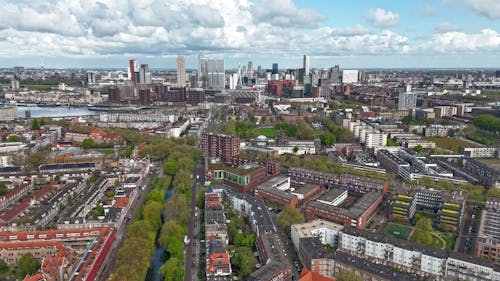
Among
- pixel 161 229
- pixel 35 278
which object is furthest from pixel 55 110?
pixel 35 278

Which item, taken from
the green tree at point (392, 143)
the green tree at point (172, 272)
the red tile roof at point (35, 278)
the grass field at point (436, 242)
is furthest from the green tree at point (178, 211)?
the green tree at point (392, 143)

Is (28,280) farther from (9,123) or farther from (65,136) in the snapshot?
(9,123)

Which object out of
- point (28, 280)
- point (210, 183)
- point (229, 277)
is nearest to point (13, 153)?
point (210, 183)

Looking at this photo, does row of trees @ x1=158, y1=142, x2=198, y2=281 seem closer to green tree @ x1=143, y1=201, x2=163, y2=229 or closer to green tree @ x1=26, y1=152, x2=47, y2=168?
green tree @ x1=143, y1=201, x2=163, y2=229

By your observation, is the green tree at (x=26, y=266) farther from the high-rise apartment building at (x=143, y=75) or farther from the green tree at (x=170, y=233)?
the high-rise apartment building at (x=143, y=75)

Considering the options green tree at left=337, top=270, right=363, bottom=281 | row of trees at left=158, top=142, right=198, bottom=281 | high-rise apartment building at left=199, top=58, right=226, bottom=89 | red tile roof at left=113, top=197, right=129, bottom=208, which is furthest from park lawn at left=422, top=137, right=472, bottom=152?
high-rise apartment building at left=199, top=58, right=226, bottom=89

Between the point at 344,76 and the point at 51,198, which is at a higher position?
Result: the point at 344,76

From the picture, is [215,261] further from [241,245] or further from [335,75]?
[335,75]
